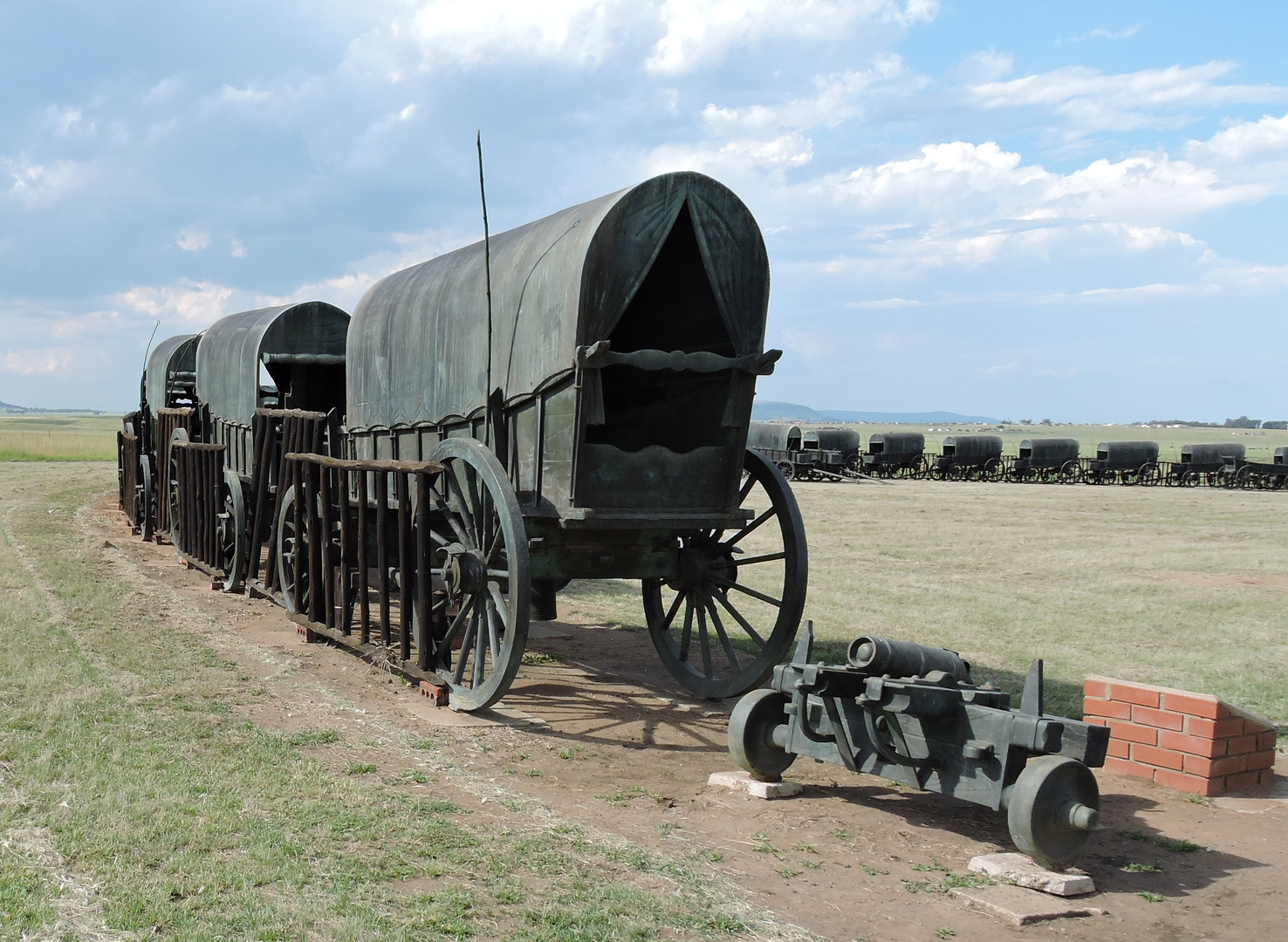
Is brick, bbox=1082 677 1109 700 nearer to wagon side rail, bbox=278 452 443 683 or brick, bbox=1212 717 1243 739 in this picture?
brick, bbox=1212 717 1243 739

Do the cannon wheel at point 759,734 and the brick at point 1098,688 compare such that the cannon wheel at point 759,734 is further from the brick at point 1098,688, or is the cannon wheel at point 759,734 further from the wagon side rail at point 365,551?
the wagon side rail at point 365,551

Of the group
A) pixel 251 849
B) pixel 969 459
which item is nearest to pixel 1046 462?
pixel 969 459

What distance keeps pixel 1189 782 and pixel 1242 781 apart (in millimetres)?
332

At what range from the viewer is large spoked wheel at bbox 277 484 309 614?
10.1 m

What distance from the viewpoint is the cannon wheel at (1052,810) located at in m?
4.56

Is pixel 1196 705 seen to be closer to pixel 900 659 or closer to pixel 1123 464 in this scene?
pixel 900 659

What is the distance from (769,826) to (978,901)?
3.70 feet

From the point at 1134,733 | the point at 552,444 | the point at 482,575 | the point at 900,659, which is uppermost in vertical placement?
the point at 552,444

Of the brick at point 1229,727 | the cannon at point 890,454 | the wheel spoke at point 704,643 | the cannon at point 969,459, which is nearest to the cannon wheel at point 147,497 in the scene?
the wheel spoke at point 704,643

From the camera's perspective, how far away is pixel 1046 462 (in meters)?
48.3

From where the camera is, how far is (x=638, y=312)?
324 inches

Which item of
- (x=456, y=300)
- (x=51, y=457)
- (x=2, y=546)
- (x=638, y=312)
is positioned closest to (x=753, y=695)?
(x=638, y=312)

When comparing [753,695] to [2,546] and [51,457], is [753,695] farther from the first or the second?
[51,457]

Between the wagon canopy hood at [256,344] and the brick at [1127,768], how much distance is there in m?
10.0
